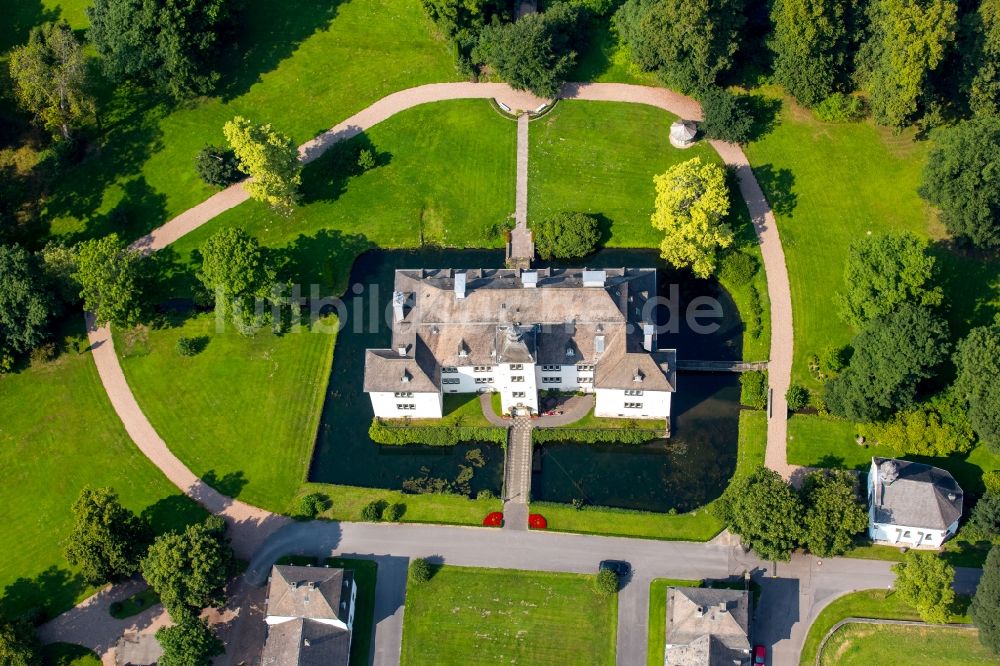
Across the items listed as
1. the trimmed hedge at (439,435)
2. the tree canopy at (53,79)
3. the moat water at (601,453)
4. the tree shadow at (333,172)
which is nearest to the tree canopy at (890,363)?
the moat water at (601,453)

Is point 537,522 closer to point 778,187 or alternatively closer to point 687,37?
point 778,187

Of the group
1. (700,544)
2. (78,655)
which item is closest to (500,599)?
(700,544)

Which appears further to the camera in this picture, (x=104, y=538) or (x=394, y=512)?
(x=394, y=512)

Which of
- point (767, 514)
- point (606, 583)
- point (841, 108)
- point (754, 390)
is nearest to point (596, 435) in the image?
point (606, 583)

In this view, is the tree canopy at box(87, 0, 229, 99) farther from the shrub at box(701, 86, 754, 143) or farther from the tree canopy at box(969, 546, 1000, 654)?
the tree canopy at box(969, 546, 1000, 654)

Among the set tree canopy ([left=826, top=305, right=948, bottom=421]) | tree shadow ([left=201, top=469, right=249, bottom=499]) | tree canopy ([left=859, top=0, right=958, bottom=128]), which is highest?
tree canopy ([left=859, top=0, right=958, bottom=128])

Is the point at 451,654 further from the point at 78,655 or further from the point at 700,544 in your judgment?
the point at 78,655

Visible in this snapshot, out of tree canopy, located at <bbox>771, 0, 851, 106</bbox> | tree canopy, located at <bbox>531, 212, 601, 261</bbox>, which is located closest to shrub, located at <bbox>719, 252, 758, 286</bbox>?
tree canopy, located at <bbox>531, 212, 601, 261</bbox>
